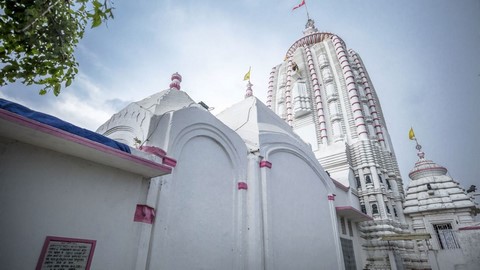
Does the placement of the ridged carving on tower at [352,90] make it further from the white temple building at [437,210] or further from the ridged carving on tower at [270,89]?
the ridged carving on tower at [270,89]

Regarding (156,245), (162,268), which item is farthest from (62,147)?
(162,268)

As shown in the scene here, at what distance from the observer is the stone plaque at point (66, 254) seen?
3754 mm

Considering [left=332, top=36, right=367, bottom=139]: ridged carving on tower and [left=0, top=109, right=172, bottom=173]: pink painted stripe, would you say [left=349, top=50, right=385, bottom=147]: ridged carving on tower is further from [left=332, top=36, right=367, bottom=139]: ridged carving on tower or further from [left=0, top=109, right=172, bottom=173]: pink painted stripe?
[left=0, top=109, right=172, bottom=173]: pink painted stripe

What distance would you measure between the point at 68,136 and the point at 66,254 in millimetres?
1877

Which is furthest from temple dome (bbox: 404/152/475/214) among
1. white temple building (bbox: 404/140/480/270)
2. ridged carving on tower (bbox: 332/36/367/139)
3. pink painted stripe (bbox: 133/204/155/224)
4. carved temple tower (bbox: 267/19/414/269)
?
pink painted stripe (bbox: 133/204/155/224)

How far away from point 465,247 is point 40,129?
14.5 metres

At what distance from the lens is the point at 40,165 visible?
405 centimetres

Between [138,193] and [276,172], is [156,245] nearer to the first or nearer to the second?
[138,193]

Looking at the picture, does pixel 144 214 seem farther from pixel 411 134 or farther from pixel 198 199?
pixel 411 134

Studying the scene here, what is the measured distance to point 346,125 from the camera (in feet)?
66.3

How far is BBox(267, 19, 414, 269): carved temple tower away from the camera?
49.0ft

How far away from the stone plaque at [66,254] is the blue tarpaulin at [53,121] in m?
1.68

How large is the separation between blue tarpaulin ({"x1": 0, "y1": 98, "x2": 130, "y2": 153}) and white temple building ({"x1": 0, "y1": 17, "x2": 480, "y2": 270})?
0.06 feet

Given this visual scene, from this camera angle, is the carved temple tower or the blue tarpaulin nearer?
the blue tarpaulin
